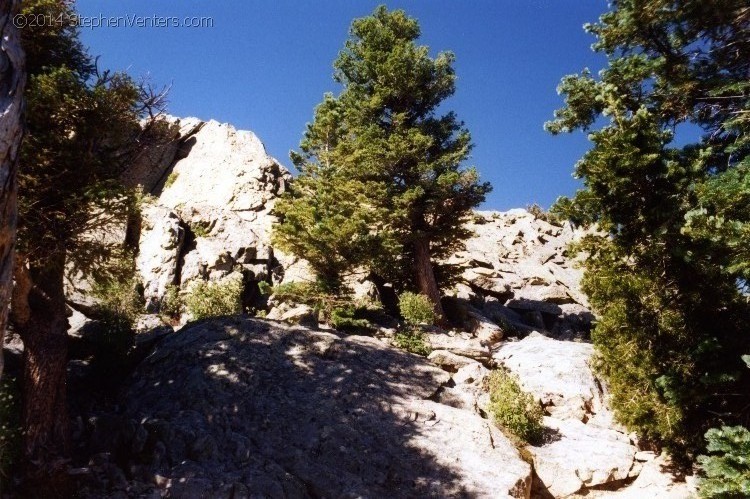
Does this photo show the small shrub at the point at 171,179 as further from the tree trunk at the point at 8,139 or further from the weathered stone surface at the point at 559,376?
the tree trunk at the point at 8,139

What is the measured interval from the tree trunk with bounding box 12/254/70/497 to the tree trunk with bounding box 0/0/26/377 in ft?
15.3

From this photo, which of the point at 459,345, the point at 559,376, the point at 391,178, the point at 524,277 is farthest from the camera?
the point at 524,277

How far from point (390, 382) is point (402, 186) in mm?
9427

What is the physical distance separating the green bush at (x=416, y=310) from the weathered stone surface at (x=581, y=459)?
667cm

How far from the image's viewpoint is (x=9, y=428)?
8820mm

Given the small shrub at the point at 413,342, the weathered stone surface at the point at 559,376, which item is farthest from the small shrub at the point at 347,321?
the weathered stone surface at the point at 559,376

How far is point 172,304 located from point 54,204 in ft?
40.9

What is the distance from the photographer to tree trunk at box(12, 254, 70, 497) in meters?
7.83

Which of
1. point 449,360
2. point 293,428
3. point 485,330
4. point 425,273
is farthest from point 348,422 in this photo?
point 485,330

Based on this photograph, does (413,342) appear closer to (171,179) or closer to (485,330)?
(485,330)

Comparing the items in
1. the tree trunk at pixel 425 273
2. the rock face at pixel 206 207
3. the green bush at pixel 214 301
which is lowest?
the green bush at pixel 214 301

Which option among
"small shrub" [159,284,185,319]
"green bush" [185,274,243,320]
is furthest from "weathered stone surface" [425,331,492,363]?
"small shrub" [159,284,185,319]

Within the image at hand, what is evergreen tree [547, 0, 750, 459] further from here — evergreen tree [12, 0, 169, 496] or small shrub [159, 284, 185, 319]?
small shrub [159, 284, 185, 319]

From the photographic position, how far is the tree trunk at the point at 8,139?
4816mm
